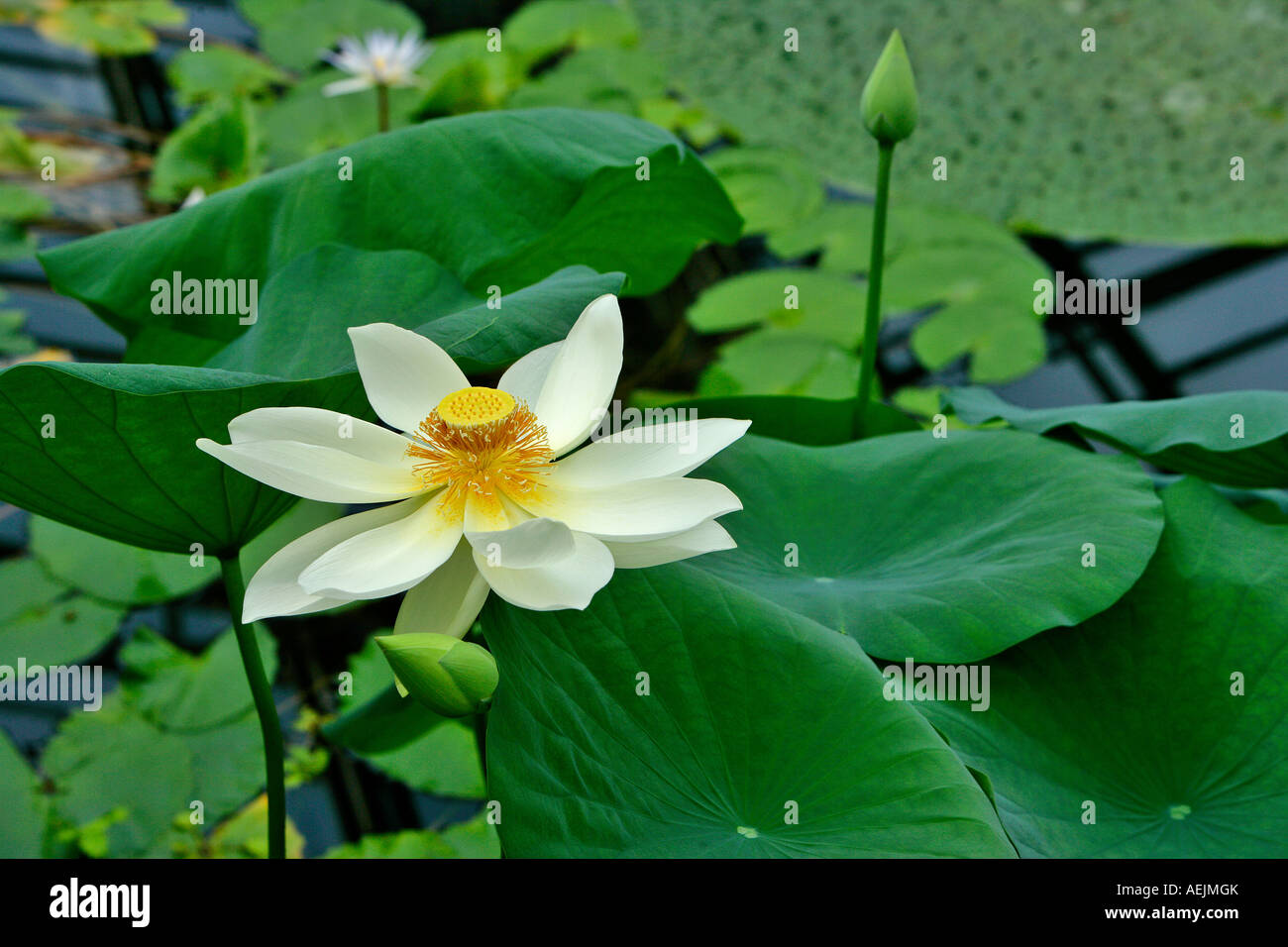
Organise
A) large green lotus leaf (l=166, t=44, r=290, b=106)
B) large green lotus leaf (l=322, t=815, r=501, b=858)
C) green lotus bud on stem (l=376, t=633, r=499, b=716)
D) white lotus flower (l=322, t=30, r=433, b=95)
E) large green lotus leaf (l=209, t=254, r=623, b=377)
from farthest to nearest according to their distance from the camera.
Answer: large green lotus leaf (l=166, t=44, r=290, b=106)
white lotus flower (l=322, t=30, r=433, b=95)
large green lotus leaf (l=322, t=815, r=501, b=858)
large green lotus leaf (l=209, t=254, r=623, b=377)
green lotus bud on stem (l=376, t=633, r=499, b=716)

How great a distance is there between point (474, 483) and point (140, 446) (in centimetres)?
12

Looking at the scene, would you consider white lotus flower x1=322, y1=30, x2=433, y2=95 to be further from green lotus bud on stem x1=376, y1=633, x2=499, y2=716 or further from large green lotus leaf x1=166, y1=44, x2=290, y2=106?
green lotus bud on stem x1=376, y1=633, x2=499, y2=716

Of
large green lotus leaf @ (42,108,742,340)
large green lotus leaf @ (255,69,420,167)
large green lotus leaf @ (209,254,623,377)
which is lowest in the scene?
large green lotus leaf @ (209,254,623,377)

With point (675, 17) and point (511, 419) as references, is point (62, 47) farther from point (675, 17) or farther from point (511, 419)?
point (511, 419)

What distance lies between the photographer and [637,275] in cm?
66

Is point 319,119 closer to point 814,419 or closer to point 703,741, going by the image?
point 814,419

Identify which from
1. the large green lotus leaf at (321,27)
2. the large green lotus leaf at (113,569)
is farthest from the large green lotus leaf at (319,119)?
the large green lotus leaf at (113,569)

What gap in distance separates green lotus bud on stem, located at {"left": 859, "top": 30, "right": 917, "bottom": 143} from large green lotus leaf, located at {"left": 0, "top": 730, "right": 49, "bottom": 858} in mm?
964

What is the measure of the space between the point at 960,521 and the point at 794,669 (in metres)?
0.17

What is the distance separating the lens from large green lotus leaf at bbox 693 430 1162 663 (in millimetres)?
418

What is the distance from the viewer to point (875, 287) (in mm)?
572

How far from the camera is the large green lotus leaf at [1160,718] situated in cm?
39

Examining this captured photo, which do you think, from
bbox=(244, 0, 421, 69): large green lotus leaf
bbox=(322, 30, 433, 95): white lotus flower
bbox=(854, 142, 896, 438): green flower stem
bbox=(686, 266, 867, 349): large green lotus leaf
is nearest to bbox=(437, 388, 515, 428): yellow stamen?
bbox=(854, 142, 896, 438): green flower stem
